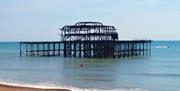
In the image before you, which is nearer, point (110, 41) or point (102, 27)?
point (110, 41)

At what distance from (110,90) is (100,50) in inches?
1468

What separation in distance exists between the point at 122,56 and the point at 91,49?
5756 mm

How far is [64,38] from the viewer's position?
2768 inches

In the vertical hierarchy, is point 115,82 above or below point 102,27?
below

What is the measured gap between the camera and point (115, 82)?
1289 inches

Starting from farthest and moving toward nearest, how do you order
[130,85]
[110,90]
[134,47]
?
[134,47]
[130,85]
[110,90]

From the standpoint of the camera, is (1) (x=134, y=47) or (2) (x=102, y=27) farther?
(1) (x=134, y=47)

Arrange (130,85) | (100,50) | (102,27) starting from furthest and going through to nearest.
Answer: (102,27), (100,50), (130,85)

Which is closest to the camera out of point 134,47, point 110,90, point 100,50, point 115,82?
point 110,90

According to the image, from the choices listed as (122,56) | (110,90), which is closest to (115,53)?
(122,56)

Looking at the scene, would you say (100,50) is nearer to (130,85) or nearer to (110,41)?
(110,41)

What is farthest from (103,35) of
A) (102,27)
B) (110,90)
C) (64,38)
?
(110,90)

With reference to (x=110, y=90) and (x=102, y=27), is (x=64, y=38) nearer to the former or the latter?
(x=102, y=27)

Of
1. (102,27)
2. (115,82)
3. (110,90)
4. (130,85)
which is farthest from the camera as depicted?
(102,27)
